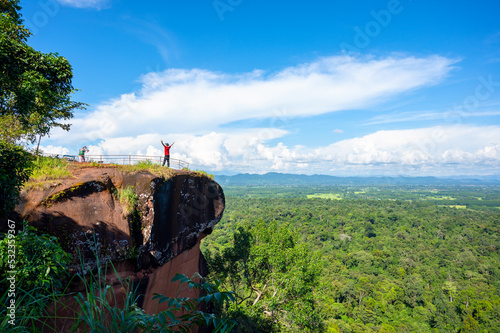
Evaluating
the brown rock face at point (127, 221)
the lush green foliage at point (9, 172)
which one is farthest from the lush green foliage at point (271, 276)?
the lush green foliage at point (9, 172)

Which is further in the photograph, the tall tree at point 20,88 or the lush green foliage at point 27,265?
the tall tree at point 20,88

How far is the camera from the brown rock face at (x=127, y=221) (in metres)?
6.85

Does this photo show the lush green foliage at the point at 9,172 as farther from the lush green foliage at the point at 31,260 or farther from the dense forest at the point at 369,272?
the dense forest at the point at 369,272

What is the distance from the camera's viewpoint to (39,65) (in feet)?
22.1

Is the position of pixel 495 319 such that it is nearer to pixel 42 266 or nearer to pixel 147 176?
pixel 147 176

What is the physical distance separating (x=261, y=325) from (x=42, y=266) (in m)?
12.1

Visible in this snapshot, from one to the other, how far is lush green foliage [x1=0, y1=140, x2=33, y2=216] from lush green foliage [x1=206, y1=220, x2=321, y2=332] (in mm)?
10000

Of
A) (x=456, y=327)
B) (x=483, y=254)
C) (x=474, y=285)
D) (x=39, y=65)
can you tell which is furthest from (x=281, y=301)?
(x=483, y=254)

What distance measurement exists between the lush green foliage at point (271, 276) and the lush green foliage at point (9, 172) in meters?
10.0

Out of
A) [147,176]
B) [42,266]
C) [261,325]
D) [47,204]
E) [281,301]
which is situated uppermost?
[147,176]

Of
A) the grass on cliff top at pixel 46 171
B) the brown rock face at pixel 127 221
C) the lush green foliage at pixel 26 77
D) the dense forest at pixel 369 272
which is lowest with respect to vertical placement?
the dense forest at pixel 369 272

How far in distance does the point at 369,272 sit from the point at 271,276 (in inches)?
1734

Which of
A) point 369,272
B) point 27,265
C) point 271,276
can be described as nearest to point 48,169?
point 27,265

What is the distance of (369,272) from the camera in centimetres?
4981
